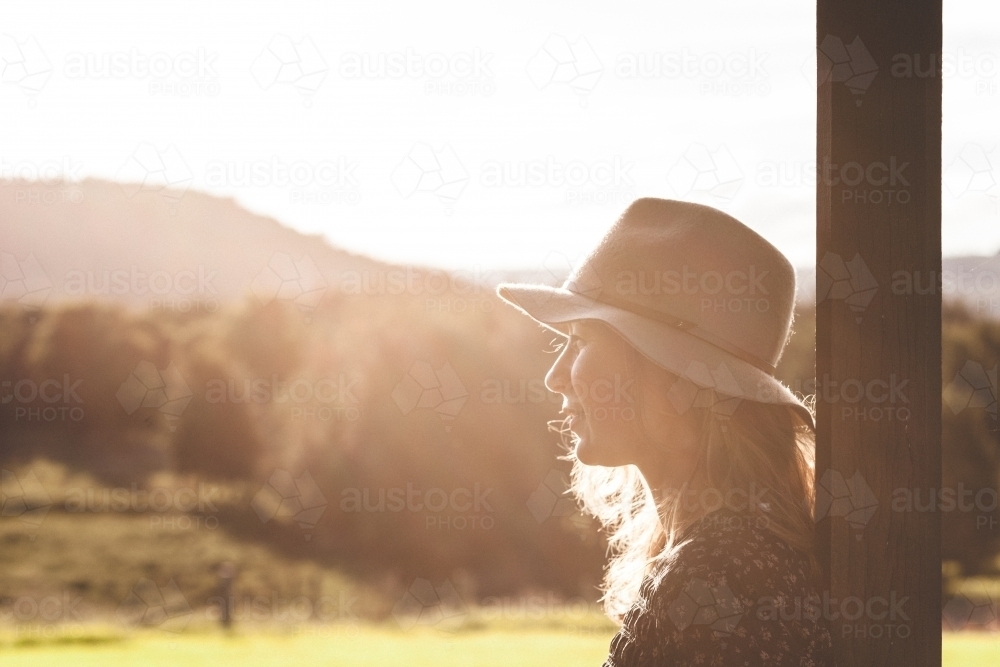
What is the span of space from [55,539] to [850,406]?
2187 cm

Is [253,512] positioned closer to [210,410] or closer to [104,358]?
[210,410]

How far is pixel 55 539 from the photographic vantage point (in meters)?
19.1

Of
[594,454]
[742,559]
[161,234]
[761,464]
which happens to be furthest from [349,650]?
[161,234]

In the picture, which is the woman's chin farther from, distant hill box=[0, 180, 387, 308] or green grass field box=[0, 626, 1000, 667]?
distant hill box=[0, 180, 387, 308]

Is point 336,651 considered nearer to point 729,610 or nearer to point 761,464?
point 761,464

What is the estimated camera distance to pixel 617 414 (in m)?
1.39

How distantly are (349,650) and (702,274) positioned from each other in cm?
775

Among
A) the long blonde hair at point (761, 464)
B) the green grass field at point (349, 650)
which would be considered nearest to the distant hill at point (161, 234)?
the green grass field at point (349, 650)

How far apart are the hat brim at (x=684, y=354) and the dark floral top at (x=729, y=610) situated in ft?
0.77

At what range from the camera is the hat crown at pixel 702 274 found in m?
1.37

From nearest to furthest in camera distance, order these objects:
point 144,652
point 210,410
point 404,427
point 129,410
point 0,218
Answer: point 144,652
point 0,218
point 404,427
point 129,410
point 210,410

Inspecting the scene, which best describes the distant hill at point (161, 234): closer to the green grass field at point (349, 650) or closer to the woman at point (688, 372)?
the green grass field at point (349, 650)

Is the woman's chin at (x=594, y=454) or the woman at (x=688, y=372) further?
the woman's chin at (x=594, y=454)

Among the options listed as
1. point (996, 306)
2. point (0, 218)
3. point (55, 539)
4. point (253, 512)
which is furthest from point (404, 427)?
point (996, 306)
